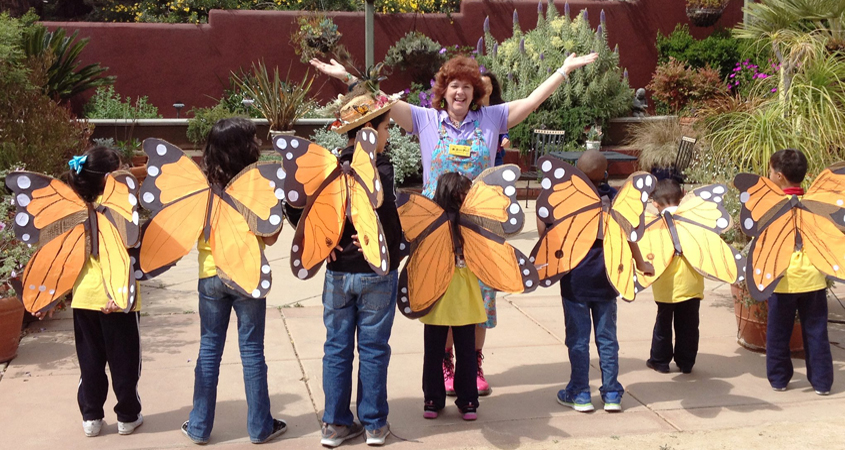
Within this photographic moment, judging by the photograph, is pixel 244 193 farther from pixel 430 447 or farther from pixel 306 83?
pixel 306 83

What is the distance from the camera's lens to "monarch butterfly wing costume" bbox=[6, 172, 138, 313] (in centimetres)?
385

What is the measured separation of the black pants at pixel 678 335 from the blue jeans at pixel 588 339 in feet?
2.28

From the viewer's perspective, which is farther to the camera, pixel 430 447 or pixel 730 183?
pixel 730 183

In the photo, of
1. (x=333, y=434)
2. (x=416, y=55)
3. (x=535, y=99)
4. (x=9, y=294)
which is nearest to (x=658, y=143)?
(x=416, y=55)

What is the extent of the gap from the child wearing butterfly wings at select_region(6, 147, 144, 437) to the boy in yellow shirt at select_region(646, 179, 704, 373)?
2.87 metres

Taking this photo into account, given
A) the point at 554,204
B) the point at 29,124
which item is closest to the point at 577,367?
the point at 554,204

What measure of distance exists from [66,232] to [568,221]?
8.06 feet

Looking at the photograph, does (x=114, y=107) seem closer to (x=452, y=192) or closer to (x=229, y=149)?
(x=229, y=149)

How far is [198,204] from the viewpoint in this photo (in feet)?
12.7

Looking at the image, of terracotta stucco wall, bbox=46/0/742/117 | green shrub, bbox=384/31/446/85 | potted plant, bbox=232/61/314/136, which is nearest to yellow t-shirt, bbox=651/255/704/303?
potted plant, bbox=232/61/314/136

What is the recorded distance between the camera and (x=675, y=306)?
494 cm

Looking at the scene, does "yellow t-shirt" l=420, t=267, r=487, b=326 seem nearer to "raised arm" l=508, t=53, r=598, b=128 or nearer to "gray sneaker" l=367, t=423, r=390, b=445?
"gray sneaker" l=367, t=423, r=390, b=445

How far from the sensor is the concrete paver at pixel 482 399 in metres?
4.11

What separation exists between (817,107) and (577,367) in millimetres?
3904
